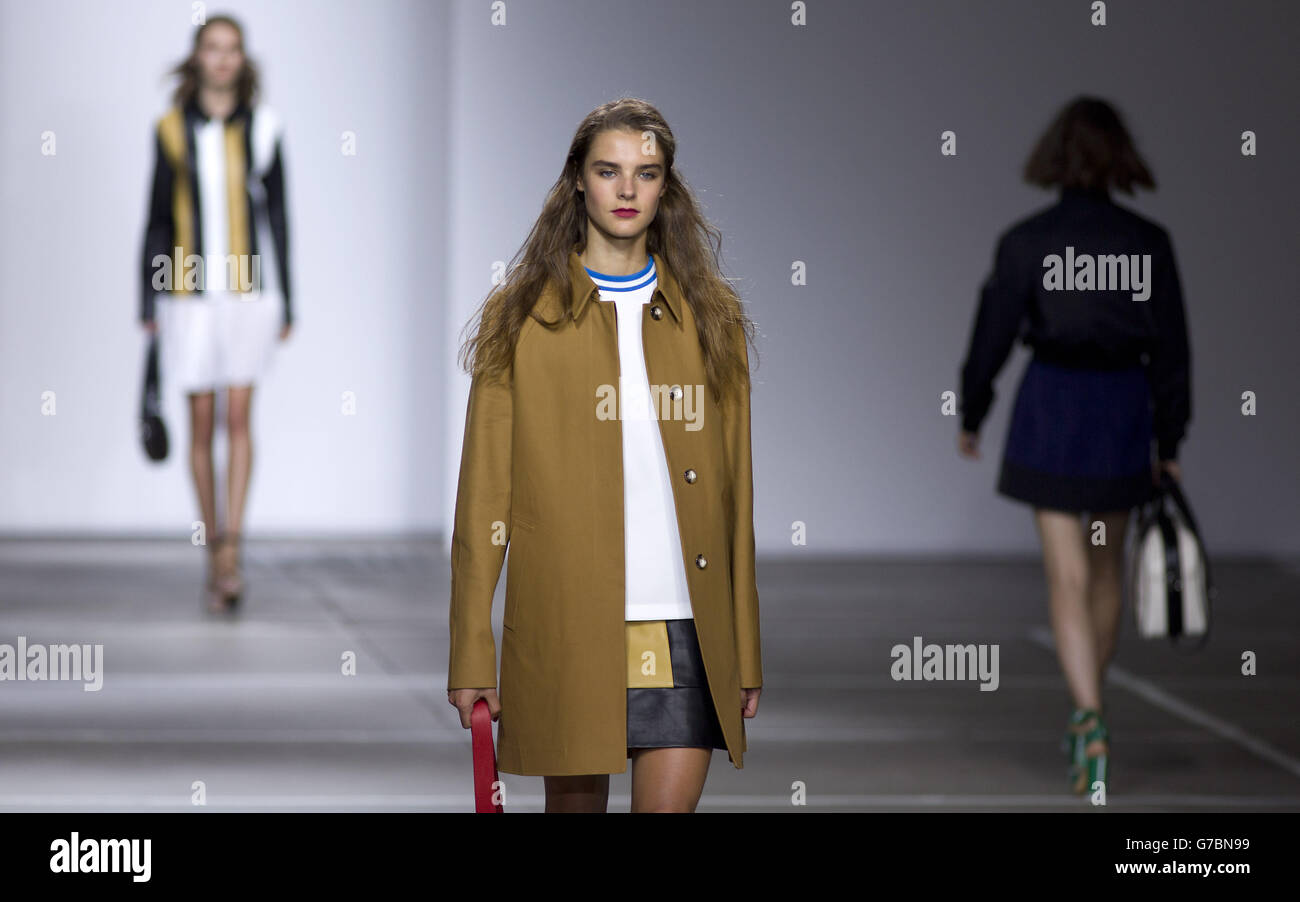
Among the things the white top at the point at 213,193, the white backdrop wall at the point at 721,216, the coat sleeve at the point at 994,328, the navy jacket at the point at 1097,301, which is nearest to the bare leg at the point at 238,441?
the white top at the point at 213,193

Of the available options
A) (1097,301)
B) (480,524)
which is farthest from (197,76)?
(480,524)

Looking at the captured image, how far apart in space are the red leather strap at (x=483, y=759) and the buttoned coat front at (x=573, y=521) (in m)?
0.05

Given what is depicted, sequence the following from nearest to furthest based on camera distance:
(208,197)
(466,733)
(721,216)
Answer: (466,733), (208,197), (721,216)

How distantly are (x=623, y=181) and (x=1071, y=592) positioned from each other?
261 centimetres

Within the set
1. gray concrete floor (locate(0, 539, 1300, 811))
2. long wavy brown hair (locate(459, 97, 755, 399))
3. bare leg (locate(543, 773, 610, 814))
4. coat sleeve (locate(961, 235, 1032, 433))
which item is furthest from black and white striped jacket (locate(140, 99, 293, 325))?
bare leg (locate(543, 773, 610, 814))

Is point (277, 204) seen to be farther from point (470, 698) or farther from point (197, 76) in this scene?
point (470, 698)

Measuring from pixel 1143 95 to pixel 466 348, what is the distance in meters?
8.36

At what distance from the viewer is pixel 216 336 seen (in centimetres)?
857

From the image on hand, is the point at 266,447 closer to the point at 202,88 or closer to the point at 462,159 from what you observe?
the point at 462,159

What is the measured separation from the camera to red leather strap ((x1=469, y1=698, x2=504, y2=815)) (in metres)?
3.04

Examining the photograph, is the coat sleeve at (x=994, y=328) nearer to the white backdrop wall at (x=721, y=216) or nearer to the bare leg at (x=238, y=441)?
the bare leg at (x=238, y=441)

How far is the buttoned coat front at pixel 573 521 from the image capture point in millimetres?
3086

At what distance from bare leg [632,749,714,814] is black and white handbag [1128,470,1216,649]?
7.95 feet

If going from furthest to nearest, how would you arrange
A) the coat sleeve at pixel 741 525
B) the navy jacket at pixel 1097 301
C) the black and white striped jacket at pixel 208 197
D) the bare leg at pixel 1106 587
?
1. the black and white striped jacket at pixel 208 197
2. the bare leg at pixel 1106 587
3. the navy jacket at pixel 1097 301
4. the coat sleeve at pixel 741 525
